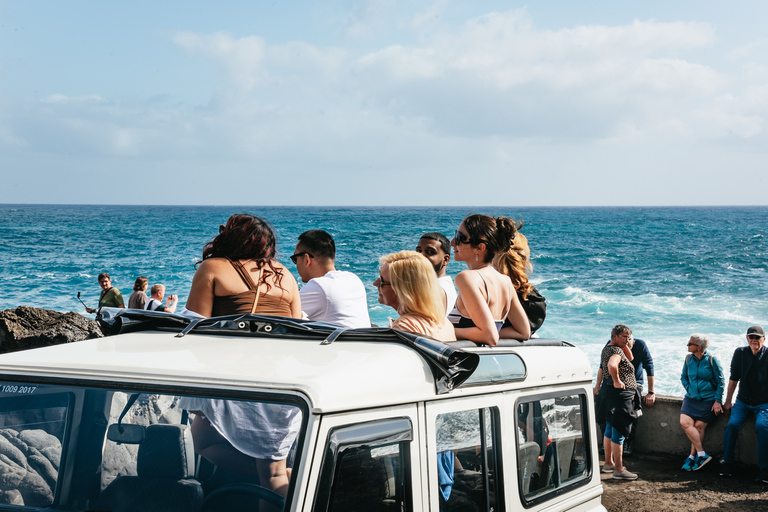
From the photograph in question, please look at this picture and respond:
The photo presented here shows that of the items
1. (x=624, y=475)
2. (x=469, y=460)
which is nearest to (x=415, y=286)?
(x=469, y=460)

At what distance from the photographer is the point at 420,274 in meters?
3.62

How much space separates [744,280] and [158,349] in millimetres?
41958

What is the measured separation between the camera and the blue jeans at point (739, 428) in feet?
27.1

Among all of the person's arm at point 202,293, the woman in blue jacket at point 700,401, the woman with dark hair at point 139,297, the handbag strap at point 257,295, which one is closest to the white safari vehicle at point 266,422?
the person's arm at point 202,293

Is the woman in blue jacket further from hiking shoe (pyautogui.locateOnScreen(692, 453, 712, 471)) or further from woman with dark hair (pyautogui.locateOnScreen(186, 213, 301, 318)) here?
woman with dark hair (pyautogui.locateOnScreen(186, 213, 301, 318))

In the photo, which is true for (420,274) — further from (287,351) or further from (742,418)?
(742,418)

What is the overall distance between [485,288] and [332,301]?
1004 mm

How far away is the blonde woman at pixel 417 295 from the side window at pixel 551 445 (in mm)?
600

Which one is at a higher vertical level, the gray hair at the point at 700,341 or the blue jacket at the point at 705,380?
the gray hair at the point at 700,341

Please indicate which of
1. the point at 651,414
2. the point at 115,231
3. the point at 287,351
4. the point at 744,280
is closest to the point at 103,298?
the point at 651,414

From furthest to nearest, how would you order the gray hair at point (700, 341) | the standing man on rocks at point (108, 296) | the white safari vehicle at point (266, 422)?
the standing man on rocks at point (108, 296)
the gray hair at point (700, 341)
the white safari vehicle at point (266, 422)

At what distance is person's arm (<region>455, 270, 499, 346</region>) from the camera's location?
12.8 feet

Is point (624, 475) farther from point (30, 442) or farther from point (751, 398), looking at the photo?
point (30, 442)

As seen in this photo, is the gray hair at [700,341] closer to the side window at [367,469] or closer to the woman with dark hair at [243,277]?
the woman with dark hair at [243,277]
